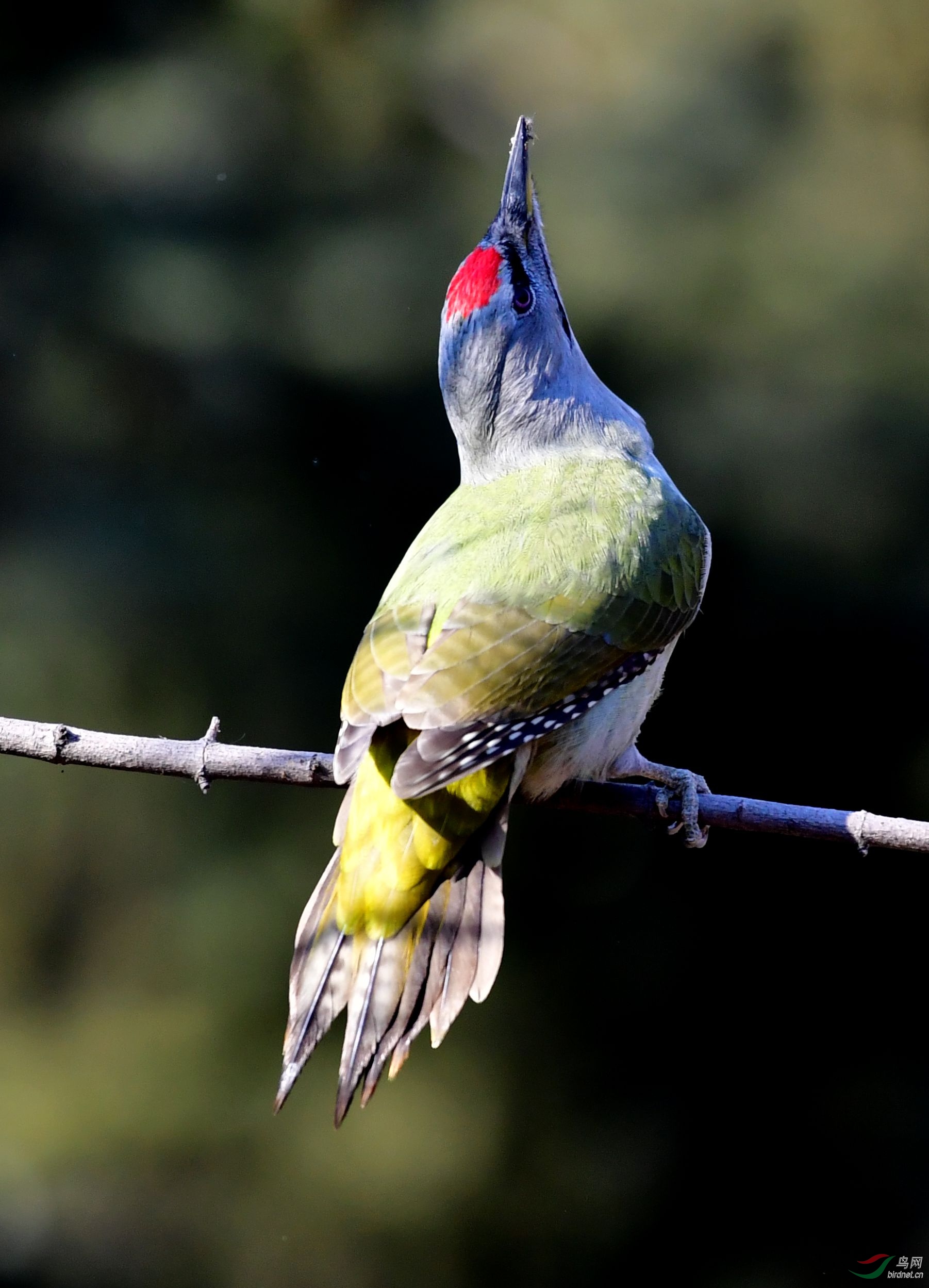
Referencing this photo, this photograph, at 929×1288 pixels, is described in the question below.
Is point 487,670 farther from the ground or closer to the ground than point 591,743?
farther from the ground

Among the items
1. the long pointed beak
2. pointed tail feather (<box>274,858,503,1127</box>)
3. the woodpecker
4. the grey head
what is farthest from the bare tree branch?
the long pointed beak

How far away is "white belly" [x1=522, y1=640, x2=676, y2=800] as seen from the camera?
332cm

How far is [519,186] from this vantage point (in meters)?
3.95

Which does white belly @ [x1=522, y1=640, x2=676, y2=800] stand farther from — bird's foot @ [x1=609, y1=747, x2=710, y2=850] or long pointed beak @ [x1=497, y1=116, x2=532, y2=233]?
long pointed beak @ [x1=497, y1=116, x2=532, y2=233]

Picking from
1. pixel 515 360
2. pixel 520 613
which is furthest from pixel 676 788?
pixel 515 360

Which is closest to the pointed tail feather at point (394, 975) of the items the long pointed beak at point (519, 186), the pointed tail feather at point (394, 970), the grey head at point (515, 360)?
the pointed tail feather at point (394, 970)

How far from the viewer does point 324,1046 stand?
17.2 ft

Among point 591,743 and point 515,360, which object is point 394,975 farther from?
point 515,360

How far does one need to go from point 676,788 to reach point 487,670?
2.37 feet

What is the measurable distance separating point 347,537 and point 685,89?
9.12 ft

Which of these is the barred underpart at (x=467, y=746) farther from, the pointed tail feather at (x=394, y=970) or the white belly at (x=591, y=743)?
the pointed tail feather at (x=394, y=970)

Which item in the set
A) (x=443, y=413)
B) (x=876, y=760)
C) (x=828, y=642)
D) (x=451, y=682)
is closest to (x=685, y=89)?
(x=443, y=413)

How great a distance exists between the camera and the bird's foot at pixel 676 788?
132 inches

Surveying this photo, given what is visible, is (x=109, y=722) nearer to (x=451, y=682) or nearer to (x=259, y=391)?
(x=259, y=391)
